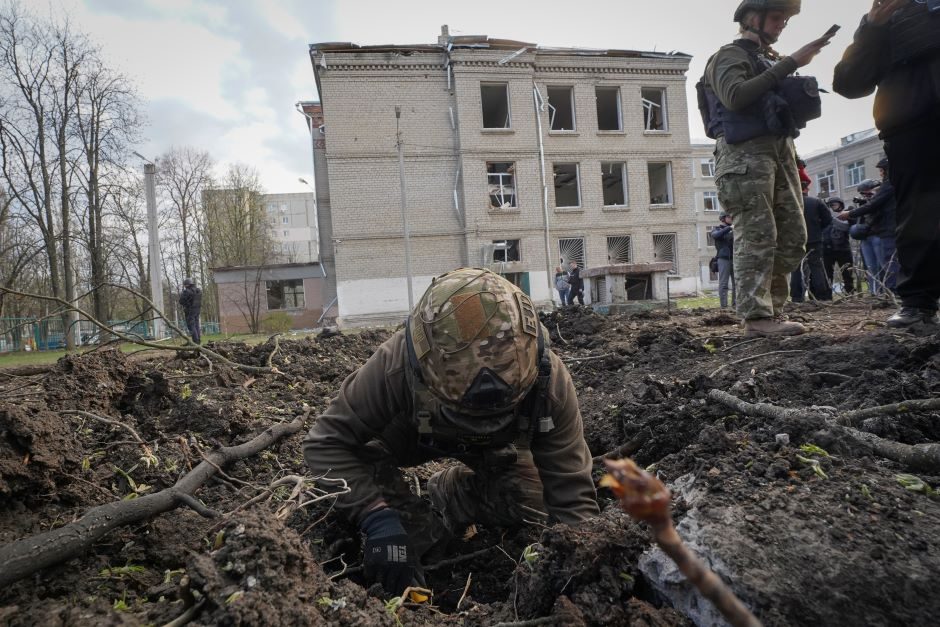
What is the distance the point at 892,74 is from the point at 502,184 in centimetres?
1878

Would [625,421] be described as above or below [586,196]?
below

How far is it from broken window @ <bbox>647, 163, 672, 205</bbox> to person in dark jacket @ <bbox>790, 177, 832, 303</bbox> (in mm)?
15850

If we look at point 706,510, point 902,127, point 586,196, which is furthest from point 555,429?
point 586,196

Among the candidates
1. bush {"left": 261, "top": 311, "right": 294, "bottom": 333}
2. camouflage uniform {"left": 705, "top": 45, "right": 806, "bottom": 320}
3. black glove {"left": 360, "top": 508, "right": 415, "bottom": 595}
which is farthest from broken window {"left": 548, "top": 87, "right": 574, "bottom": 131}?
black glove {"left": 360, "top": 508, "right": 415, "bottom": 595}

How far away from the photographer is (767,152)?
3719mm

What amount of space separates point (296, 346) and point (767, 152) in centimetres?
461

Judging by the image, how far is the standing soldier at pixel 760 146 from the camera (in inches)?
141

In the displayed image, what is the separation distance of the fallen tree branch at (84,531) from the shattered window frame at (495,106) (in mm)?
20702

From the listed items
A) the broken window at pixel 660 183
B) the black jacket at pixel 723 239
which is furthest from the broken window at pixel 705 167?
the black jacket at pixel 723 239

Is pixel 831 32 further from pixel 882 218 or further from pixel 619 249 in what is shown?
pixel 619 249

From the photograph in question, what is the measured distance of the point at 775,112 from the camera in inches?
141

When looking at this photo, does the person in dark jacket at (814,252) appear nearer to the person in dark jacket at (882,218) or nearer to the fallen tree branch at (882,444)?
the person in dark jacket at (882,218)

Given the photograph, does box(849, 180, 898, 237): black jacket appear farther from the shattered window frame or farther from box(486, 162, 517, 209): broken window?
the shattered window frame

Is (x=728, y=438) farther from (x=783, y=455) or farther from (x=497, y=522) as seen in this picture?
(x=497, y=522)
